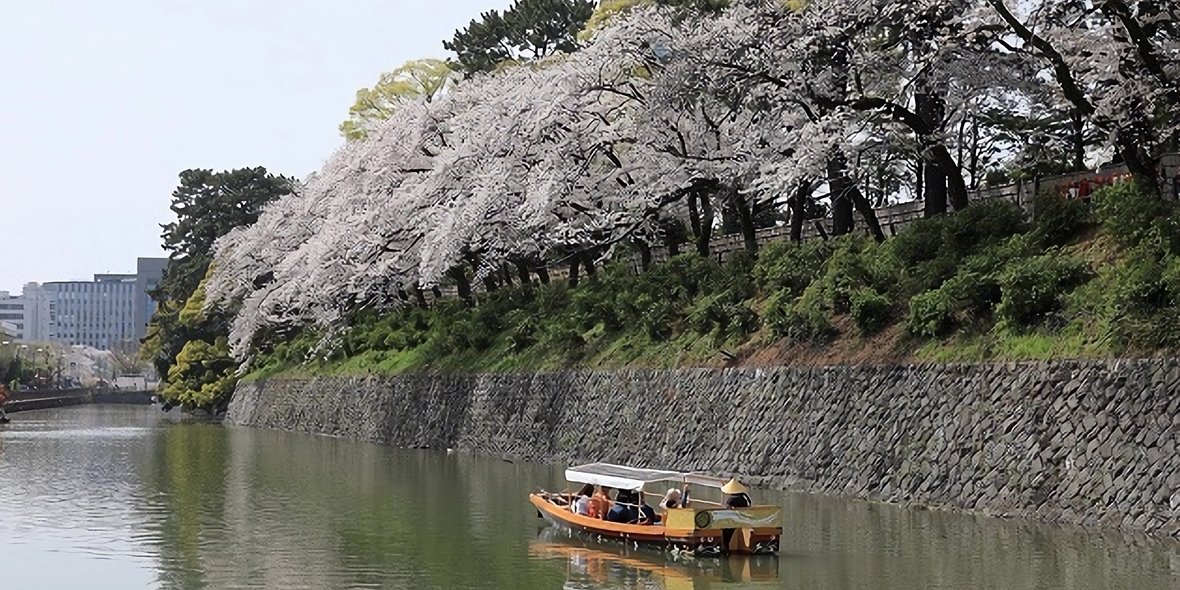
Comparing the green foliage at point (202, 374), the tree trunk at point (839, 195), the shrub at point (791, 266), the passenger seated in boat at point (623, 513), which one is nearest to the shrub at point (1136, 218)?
the tree trunk at point (839, 195)

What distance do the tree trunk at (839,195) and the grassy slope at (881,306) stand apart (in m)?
1.57

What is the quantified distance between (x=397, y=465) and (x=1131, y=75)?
821 inches

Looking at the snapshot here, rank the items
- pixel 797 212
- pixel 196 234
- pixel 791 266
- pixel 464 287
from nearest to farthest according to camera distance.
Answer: pixel 791 266
pixel 797 212
pixel 464 287
pixel 196 234

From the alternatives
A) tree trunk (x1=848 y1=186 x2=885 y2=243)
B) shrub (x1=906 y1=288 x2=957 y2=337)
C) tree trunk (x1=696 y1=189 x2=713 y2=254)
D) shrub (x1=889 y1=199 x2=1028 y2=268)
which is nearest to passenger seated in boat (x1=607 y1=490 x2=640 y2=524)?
shrub (x1=906 y1=288 x2=957 y2=337)

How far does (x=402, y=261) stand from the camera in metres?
49.3

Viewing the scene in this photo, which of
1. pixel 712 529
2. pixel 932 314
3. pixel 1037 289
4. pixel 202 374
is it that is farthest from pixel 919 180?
pixel 202 374

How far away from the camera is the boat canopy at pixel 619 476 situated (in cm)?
2214

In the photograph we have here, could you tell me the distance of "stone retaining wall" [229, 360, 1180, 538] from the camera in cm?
2161

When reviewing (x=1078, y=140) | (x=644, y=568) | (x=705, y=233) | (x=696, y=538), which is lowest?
(x=644, y=568)

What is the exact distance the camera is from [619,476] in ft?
75.2

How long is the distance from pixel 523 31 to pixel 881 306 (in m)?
33.7

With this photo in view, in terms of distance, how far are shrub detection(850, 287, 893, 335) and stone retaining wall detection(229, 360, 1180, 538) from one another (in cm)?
111

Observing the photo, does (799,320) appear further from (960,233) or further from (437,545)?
A: (437,545)

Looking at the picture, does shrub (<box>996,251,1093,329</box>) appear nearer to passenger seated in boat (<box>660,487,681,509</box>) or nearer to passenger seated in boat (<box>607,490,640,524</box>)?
passenger seated in boat (<box>660,487,681,509</box>)
